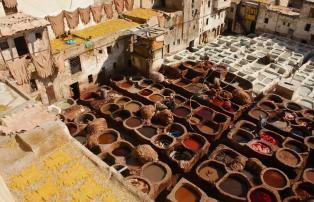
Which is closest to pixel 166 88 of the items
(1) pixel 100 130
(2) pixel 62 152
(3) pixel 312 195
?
(1) pixel 100 130

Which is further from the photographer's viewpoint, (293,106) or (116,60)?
(116,60)

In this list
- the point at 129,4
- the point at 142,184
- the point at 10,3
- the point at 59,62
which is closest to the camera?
the point at 142,184

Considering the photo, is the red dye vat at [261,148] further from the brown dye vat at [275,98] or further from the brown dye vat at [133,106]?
the brown dye vat at [133,106]

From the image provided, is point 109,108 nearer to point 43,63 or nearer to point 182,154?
point 43,63

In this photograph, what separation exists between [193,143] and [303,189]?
30.9 feet

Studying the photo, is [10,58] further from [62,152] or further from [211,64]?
[211,64]

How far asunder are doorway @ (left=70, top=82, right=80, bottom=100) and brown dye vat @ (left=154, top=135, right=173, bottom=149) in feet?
40.0

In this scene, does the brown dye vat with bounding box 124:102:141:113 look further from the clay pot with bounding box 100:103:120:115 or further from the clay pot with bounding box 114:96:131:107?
the clay pot with bounding box 100:103:120:115

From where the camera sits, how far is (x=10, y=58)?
25.9 m

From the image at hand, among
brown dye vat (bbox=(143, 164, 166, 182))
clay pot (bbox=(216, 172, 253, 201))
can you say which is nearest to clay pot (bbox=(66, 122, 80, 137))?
brown dye vat (bbox=(143, 164, 166, 182))

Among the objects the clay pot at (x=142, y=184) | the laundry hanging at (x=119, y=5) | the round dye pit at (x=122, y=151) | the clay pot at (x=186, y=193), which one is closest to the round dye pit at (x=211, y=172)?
the clay pot at (x=186, y=193)

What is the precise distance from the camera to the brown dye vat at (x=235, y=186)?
72.5 ft

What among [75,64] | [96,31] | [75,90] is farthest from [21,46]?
[96,31]

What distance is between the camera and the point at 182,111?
98.9ft
